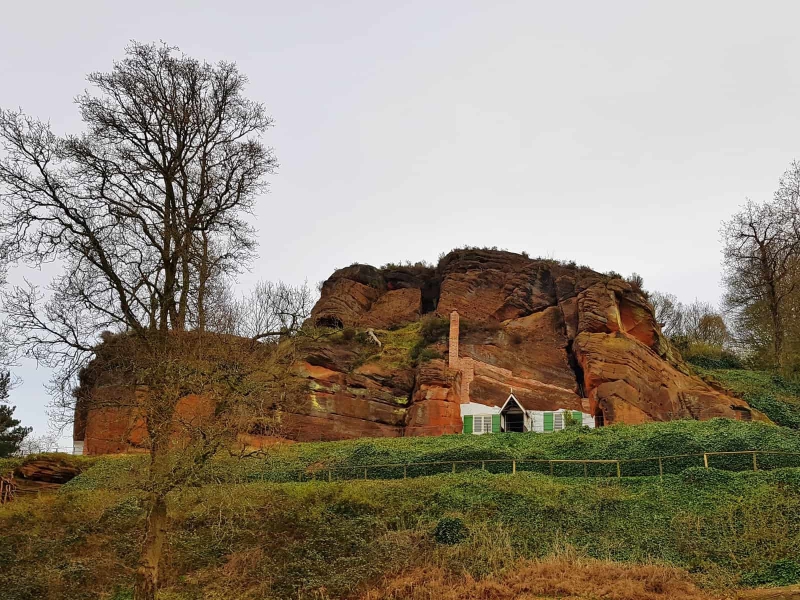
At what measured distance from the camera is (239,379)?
59.1ft

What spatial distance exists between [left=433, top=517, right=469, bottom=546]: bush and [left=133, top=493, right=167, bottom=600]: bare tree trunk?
8.55 m

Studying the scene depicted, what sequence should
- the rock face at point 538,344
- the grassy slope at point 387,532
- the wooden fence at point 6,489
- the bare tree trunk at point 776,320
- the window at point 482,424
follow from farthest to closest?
the bare tree trunk at point 776,320 → the rock face at point 538,344 → the window at point 482,424 → the wooden fence at point 6,489 → the grassy slope at point 387,532

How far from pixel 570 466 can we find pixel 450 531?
27.5ft

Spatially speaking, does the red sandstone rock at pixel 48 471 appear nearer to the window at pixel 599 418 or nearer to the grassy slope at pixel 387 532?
A: the grassy slope at pixel 387 532

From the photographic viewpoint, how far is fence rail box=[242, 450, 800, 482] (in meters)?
26.6

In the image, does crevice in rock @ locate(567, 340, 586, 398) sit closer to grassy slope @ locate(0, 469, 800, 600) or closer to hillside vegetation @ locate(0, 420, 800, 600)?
hillside vegetation @ locate(0, 420, 800, 600)

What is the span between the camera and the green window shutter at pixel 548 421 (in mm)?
40906

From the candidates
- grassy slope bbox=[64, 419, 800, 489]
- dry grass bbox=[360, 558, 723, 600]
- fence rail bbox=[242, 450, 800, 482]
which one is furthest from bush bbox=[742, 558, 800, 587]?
grassy slope bbox=[64, 419, 800, 489]

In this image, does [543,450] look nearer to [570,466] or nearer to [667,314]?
[570,466]

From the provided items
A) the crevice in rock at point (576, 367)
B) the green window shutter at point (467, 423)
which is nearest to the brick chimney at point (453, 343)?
the green window shutter at point (467, 423)

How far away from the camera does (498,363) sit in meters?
44.4

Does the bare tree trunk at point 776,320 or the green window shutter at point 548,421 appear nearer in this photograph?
the green window shutter at point 548,421

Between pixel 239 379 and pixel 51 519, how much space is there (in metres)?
13.5

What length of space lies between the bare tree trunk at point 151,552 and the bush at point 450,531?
28.1 ft
